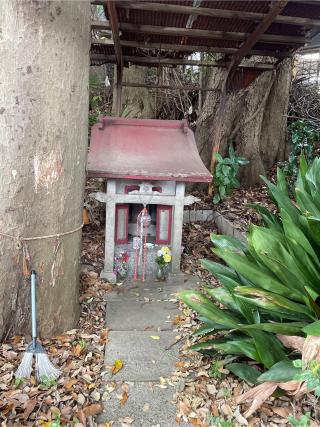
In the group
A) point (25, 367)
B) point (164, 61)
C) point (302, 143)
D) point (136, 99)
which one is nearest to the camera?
point (25, 367)

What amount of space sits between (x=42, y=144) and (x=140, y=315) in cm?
174

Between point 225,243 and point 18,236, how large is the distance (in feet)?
4.83

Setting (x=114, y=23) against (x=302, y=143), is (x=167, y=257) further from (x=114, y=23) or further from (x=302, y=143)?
(x=302, y=143)

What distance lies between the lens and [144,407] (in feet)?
7.36

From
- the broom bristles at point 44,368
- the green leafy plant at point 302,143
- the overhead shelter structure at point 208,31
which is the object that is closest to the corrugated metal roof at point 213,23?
the overhead shelter structure at point 208,31

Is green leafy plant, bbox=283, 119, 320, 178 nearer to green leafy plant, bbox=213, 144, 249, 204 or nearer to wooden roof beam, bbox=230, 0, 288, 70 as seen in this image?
green leafy plant, bbox=213, 144, 249, 204

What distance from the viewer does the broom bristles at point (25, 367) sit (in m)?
2.36

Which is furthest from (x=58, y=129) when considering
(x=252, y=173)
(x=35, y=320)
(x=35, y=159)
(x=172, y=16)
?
(x=252, y=173)

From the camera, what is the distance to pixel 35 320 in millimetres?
2551

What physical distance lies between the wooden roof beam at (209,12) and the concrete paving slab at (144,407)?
10.3 feet

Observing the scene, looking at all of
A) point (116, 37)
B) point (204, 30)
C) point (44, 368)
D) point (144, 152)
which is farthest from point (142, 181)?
point (44, 368)

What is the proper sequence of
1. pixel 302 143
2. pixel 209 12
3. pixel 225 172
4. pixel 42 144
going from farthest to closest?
pixel 302 143
pixel 225 172
pixel 209 12
pixel 42 144

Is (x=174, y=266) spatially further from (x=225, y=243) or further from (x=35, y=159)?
(x=35, y=159)

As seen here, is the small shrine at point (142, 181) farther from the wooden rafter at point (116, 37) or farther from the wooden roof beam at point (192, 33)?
the wooden roof beam at point (192, 33)
